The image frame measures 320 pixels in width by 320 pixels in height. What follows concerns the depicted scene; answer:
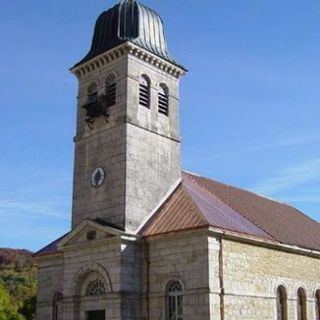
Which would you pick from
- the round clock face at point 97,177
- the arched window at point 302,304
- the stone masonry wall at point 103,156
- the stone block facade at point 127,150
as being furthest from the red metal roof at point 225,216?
the round clock face at point 97,177

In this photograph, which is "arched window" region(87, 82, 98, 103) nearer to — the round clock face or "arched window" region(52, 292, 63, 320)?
the round clock face

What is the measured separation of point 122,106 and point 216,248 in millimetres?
8191

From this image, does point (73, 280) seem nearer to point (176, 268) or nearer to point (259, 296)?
point (176, 268)

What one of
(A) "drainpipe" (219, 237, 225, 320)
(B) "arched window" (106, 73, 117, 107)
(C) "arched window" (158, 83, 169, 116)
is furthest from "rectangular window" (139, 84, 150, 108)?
(A) "drainpipe" (219, 237, 225, 320)

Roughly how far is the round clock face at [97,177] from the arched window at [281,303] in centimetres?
943

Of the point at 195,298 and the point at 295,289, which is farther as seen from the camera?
the point at 295,289

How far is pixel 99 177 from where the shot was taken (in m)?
27.2

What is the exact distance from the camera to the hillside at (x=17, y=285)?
47.8 m

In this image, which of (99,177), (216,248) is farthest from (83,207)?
(216,248)

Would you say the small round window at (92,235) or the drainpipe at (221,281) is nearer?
the drainpipe at (221,281)

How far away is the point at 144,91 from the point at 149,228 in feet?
22.5

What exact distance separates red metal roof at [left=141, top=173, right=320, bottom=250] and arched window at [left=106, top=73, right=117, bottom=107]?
5.25 metres

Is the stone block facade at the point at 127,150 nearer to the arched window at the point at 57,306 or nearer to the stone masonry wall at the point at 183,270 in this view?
the stone masonry wall at the point at 183,270

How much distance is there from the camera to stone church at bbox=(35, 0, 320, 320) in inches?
926
